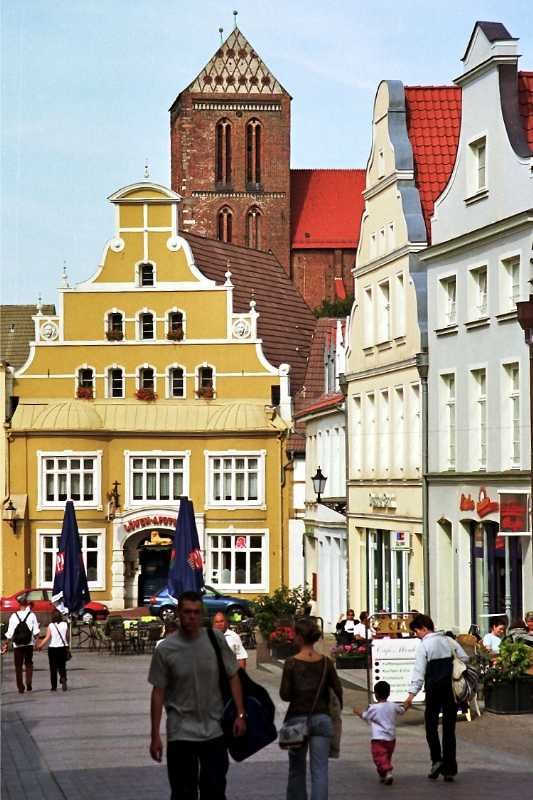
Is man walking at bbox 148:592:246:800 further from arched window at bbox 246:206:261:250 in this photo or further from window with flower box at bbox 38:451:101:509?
arched window at bbox 246:206:261:250

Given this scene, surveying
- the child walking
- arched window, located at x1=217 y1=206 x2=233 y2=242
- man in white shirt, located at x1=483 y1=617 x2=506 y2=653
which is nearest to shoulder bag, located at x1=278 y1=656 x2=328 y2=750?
the child walking

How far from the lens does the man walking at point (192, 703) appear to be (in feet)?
35.3

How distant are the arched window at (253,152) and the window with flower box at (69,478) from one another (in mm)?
55349

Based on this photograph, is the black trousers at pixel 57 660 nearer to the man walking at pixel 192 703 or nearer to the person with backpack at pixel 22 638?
the person with backpack at pixel 22 638

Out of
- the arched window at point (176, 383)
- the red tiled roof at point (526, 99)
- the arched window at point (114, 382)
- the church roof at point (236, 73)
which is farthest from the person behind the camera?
the church roof at point (236, 73)

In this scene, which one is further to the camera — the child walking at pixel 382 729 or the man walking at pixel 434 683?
the man walking at pixel 434 683

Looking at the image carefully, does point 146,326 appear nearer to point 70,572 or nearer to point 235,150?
point 70,572

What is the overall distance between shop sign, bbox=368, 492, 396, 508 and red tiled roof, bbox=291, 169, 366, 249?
71390 millimetres

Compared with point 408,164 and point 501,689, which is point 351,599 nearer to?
point 408,164

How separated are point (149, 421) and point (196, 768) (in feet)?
156

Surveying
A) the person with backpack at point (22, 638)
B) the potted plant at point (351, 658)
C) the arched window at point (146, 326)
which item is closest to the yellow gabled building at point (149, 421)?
the arched window at point (146, 326)

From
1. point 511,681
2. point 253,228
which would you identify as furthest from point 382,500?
point 253,228

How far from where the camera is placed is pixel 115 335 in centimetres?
5828

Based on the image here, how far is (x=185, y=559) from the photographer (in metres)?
39.1
